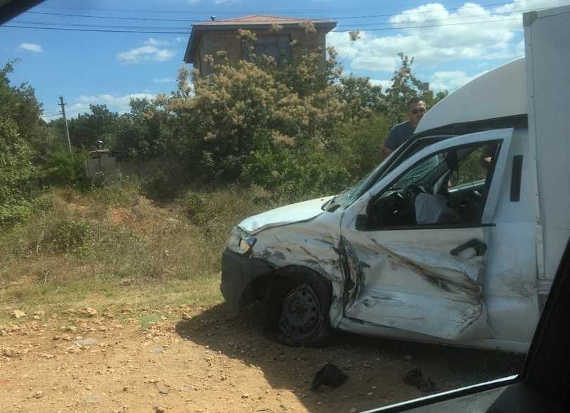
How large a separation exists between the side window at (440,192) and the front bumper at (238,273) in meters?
1.10

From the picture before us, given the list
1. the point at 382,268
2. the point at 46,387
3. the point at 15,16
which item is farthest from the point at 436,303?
the point at 15,16

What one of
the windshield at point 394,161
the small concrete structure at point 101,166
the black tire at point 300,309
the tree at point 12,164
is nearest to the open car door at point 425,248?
the windshield at point 394,161

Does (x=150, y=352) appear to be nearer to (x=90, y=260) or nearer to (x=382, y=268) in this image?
(x=382, y=268)

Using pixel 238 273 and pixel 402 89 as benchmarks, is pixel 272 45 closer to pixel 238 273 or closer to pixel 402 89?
pixel 402 89

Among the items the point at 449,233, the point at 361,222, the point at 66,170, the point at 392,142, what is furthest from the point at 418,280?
the point at 66,170

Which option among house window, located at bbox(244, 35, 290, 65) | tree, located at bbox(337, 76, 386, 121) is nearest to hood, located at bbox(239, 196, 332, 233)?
tree, located at bbox(337, 76, 386, 121)

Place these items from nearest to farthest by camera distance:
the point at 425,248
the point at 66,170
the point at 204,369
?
the point at 425,248, the point at 204,369, the point at 66,170

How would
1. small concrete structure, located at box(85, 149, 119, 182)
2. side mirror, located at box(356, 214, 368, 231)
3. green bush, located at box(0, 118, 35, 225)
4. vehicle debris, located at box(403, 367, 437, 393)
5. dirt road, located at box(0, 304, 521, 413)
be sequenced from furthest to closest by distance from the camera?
small concrete structure, located at box(85, 149, 119, 182) < green bush, located at box(0, 118, 35, 225) < side mirror, located at box(356, 214, 368, 231) < vehicle debris, located at box(403, 367, 437, 393) < dirt road, located at box(0, 304, 521, 413)

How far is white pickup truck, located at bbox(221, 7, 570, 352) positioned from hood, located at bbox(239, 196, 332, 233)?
2 cm

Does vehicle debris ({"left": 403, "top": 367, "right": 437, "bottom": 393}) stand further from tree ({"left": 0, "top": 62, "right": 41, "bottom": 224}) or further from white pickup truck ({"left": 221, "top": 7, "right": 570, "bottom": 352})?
tree ({"left": 0, "top": 62, "right": 41, "bottom": 224})

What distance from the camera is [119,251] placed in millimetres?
9633

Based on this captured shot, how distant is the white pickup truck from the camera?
3619 millimetres

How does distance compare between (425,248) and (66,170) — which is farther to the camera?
(66,170)

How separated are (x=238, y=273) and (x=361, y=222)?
4.20ft
